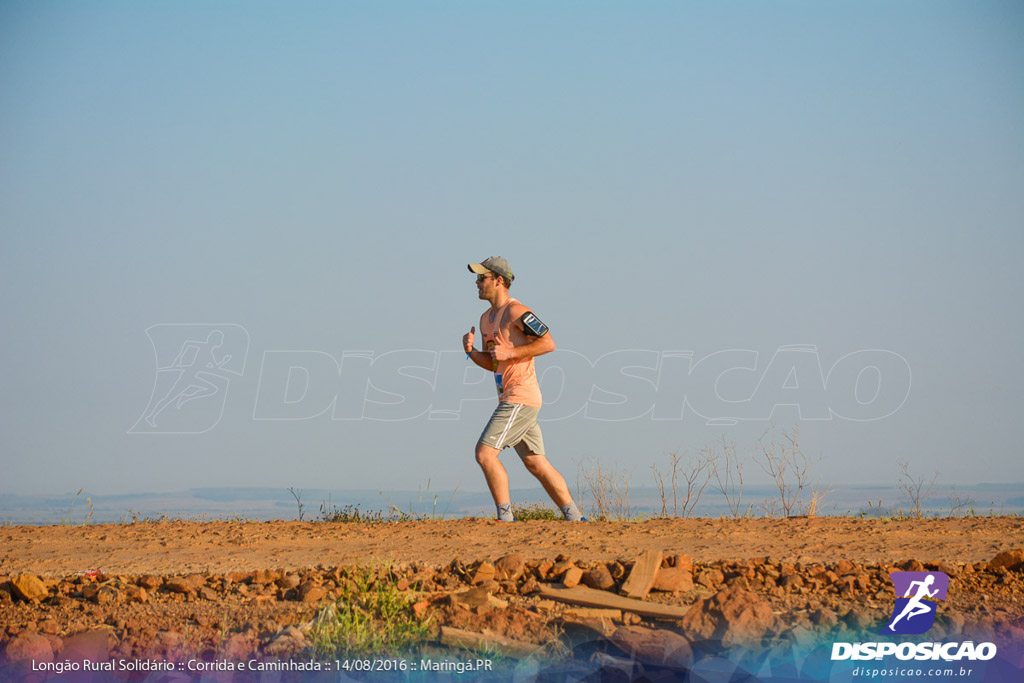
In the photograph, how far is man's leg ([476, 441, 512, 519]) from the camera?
8.52 m

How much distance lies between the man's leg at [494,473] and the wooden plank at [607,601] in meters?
2.94

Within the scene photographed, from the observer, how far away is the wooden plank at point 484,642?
4.83 meters

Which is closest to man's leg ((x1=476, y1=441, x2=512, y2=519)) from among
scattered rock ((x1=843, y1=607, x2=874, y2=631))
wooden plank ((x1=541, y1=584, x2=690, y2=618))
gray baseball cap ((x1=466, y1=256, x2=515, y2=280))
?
gray baseball cap ((x1=466, y1=256, x2=515, y2=280))

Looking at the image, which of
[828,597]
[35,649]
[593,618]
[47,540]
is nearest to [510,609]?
[593,618]

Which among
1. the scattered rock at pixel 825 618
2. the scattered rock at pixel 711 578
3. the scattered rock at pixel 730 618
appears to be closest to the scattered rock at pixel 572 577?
the scattered rock at pixel 711 578

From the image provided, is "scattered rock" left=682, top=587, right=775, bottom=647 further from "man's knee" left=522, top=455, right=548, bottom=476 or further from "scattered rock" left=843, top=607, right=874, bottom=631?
"man's knee" left=522, top=455, right=548, bottom=476

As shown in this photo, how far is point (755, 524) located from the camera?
27.4 feet

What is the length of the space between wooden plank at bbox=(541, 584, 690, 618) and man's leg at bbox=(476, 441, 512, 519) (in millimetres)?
2937

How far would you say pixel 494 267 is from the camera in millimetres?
9008

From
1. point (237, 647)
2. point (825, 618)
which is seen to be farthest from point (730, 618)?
point (237, 647)

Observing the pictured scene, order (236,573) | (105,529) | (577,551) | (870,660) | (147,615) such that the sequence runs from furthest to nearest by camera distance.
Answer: (105,529) < (577,551) < (236,573) < (147,615) < (870,660)

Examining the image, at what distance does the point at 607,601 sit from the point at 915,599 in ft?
5.16

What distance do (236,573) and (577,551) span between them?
2243 millimetres

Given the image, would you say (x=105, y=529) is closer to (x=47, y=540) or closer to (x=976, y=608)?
(x=47, y=540)
